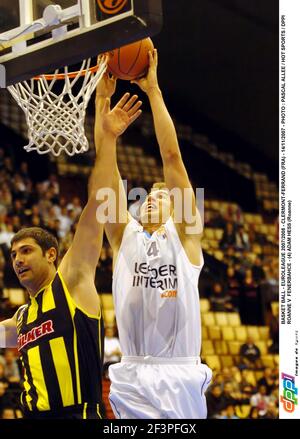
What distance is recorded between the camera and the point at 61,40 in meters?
4.20

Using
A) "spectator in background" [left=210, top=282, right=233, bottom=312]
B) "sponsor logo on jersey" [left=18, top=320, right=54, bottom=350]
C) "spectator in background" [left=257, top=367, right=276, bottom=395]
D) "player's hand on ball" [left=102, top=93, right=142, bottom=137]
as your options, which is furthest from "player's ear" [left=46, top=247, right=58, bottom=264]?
"spectator in background" [left=210, top=282, right=233, bottom=312]

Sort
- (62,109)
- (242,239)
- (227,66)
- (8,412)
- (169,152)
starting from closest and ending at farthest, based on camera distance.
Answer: (169,152), (62,109), (8,412), (242,239), (227,66)

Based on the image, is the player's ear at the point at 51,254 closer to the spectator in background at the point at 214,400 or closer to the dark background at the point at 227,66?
the spectator in background at the point at 214,400

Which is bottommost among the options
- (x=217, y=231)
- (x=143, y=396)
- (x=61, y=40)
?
(x=143, y=396)

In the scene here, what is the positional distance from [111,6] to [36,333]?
67.1 inches

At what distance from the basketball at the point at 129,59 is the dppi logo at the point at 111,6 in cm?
35

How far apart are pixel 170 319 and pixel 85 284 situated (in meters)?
0.51

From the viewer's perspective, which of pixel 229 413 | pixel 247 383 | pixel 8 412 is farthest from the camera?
pixel 247 383

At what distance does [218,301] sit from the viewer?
939 cm

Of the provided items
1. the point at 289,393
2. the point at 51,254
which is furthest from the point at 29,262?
the point at 289,393

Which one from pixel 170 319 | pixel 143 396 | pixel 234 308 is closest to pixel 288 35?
pixel 170 319

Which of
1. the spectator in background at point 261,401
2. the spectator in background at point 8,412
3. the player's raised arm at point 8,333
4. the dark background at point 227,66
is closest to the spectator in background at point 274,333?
the spectator in background at point 261,401

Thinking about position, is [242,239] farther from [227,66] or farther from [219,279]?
[227,66]
